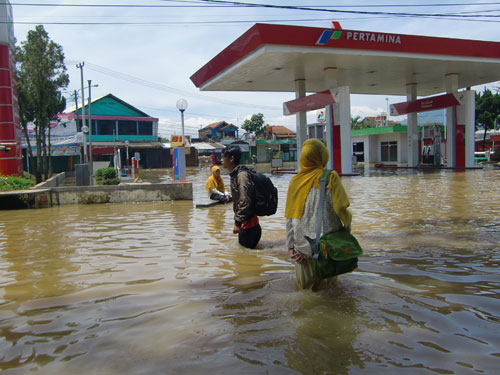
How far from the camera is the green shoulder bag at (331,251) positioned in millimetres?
3424

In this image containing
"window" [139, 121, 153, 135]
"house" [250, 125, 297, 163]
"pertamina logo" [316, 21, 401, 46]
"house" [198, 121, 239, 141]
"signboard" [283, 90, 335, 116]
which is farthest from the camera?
"house" [198, 121, 239, 141]

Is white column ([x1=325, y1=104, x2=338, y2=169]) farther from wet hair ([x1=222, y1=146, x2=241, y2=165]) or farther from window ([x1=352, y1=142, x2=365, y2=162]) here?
window ([x1=352, y1=142, x2=365, y2=162])

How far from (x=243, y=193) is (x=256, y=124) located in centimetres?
6897

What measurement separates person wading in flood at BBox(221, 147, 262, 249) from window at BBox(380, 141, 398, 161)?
36125 mm

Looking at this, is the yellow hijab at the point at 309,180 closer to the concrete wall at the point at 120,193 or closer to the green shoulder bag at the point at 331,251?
the green shoulder bag at the point at 331,251

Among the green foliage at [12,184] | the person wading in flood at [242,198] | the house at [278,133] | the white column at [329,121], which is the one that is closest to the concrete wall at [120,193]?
the green foliage at [12,184]

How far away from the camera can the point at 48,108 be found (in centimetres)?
2448

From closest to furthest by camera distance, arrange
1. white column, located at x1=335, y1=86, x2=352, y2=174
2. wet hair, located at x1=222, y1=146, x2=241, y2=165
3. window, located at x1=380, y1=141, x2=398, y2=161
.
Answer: wet hair, located at x1=222, y1=146, x2=241, y2=165, white column, located at x1=335, y1=86, x2=352, y2=174, window, located at x1=380, y1=141, x2=398, y2=161

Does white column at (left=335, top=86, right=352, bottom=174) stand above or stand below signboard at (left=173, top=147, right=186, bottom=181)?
above

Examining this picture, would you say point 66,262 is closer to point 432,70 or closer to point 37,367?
point 37,367

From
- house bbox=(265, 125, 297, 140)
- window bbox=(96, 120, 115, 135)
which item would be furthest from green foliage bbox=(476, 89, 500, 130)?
window bbox=(96, 120, 115, 135)

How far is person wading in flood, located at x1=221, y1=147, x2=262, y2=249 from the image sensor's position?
5250mm

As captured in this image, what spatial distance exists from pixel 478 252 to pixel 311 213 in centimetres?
318

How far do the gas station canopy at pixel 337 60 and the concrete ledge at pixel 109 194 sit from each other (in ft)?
25.4
